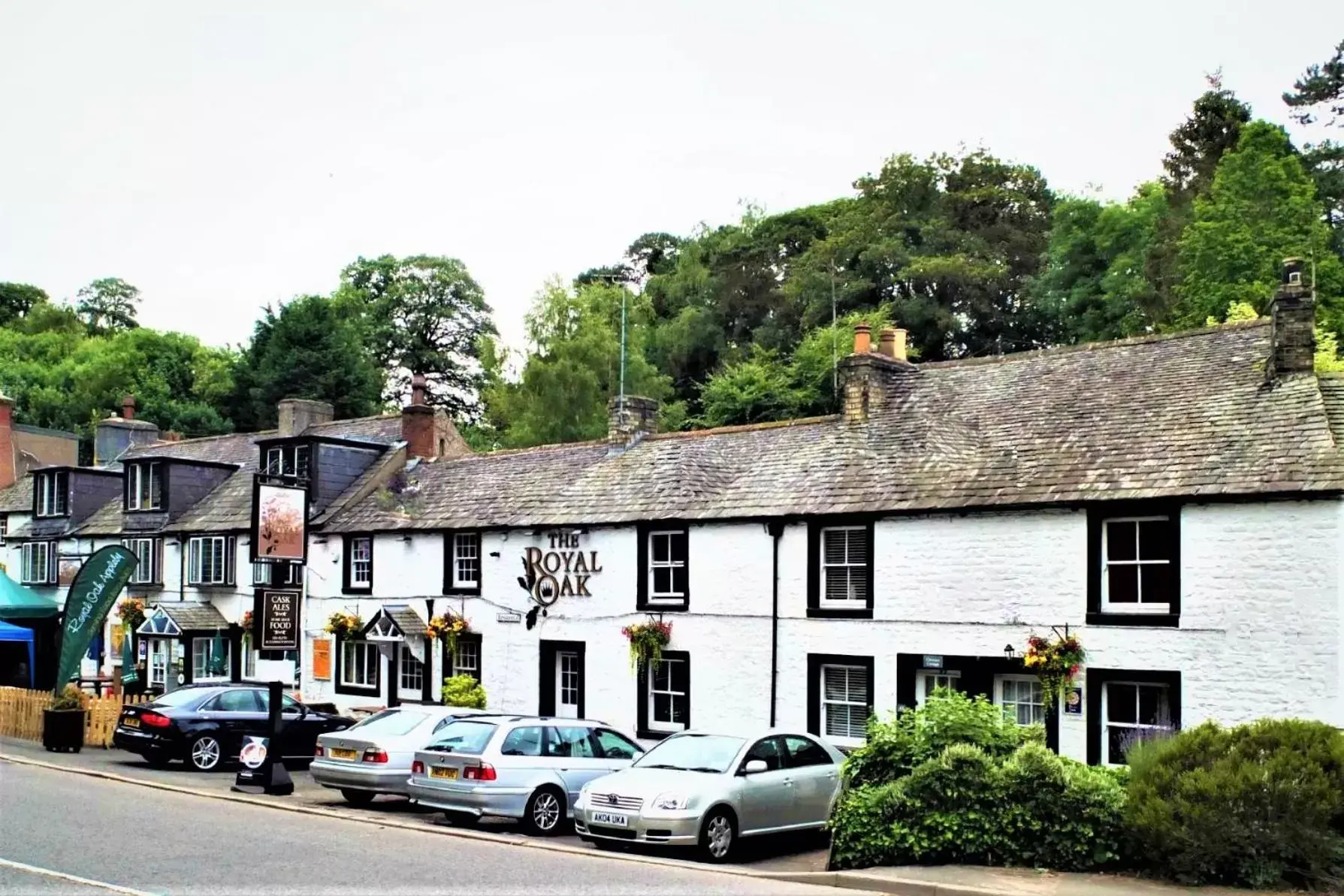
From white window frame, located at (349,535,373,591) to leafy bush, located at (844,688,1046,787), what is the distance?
19819mm

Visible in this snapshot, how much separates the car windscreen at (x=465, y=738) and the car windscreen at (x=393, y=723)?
64.8 inches

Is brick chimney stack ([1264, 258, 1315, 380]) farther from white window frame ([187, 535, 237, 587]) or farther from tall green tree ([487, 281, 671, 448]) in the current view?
tall green tree ([487, 281, 671, 448])

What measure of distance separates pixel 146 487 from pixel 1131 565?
29978 millimetres

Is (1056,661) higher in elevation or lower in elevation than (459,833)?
higher

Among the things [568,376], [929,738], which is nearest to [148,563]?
[568,376]

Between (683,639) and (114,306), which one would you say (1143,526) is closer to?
(683,639)

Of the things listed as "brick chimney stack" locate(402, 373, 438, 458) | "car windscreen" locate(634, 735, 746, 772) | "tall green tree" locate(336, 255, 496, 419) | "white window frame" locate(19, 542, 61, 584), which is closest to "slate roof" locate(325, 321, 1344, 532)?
"brick chimney stack" locate(402, 373, 438, 458)

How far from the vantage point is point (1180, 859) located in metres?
→ 13.2

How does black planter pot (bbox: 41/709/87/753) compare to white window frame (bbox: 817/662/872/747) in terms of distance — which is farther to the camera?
black planter pot (bbox: 41/709/87/753)

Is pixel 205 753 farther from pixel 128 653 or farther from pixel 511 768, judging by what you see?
pixel 128 653

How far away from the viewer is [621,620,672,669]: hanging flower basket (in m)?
26.4

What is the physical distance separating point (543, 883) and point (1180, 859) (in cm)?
638

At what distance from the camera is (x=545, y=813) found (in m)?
18.5

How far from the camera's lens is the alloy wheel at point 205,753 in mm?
24531
